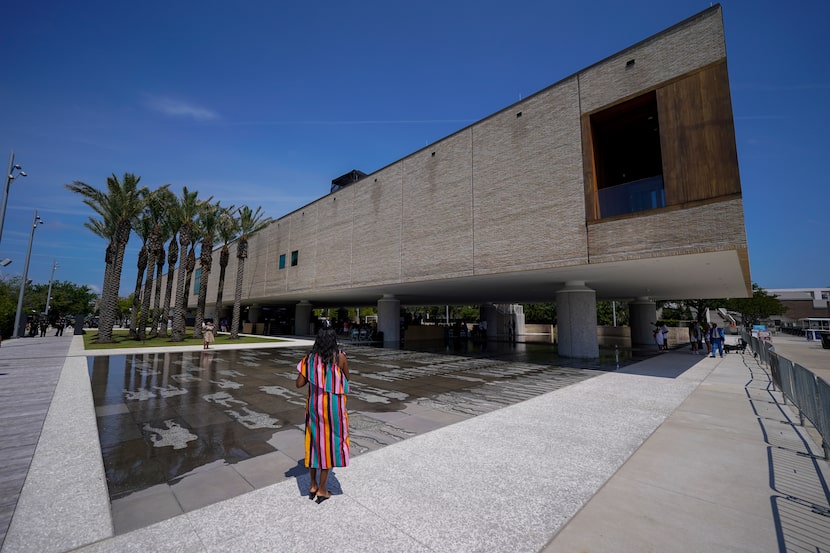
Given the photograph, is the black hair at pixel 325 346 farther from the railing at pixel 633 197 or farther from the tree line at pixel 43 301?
the tree line at pixel 43 301

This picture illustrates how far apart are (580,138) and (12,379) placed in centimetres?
1987

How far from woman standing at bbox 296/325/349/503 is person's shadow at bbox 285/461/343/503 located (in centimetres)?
11

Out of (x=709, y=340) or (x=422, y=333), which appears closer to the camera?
(x=709, y=340)

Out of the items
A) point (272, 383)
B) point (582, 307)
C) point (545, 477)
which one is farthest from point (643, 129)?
point (272, 383)

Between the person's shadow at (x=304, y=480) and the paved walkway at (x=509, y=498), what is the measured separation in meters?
0.05

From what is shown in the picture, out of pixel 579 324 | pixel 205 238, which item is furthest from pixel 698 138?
pixel 205 238

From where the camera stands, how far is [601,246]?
12758 mm

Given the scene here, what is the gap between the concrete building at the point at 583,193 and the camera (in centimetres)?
1106

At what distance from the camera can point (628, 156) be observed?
699 inches

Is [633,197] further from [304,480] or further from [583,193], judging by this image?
[304,480]

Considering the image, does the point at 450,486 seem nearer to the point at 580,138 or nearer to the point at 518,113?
the point at 580,138

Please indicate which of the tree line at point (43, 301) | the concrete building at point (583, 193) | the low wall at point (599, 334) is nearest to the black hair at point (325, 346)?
the concrete building at point (583, 193)

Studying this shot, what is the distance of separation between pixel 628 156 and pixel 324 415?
19823 millimetres

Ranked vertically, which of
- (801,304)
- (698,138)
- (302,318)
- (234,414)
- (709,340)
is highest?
(698,138)
